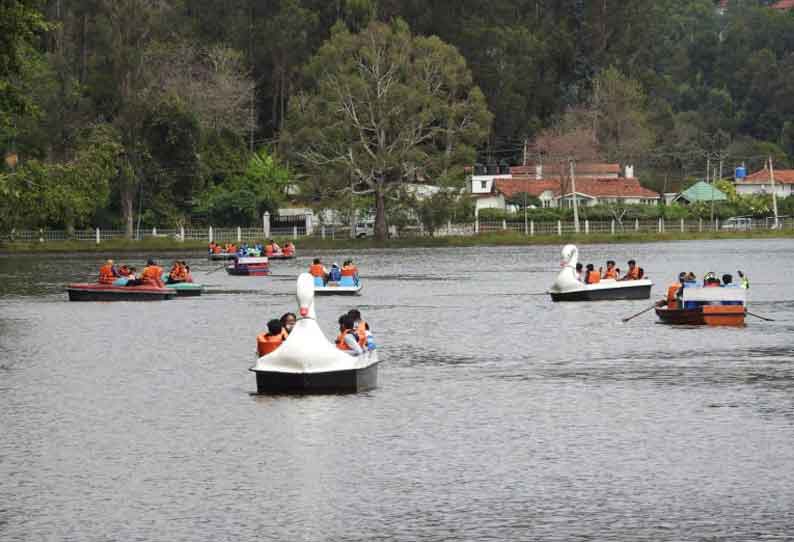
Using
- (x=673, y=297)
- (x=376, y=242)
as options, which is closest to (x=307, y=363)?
(x=673, y=297)

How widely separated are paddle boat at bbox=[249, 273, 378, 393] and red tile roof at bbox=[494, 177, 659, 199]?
125 metres

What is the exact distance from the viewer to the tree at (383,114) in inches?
4899

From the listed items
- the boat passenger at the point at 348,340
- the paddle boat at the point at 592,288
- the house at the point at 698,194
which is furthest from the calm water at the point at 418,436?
the house at the point at 698,194

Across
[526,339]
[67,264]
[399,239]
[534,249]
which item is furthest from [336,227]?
[526,339]

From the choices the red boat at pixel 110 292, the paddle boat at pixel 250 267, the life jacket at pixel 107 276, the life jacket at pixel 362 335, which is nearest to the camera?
the life jacket at pixel 362 335

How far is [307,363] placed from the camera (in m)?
33.3

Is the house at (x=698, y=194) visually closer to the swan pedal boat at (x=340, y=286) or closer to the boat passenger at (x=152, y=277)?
the swan pedal boat at (x=340, y=286)

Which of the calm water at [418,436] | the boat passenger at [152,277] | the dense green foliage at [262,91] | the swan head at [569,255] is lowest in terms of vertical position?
the calm water at [418,436]

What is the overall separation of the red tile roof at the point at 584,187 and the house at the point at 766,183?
2108 cm

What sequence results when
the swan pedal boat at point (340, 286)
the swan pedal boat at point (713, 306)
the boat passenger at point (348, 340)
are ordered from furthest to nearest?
the swan pedal boat at point (340, 286)
the swan pedal boat at point (713, 306)
the boat passenger at point (348, 340)

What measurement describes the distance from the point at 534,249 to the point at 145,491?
106 metres

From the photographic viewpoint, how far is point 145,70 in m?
130

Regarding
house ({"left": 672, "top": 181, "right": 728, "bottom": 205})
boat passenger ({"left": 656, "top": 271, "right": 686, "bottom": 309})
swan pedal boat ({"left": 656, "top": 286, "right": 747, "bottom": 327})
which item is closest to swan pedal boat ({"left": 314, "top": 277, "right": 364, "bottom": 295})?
boat passenger ({"left": 656, "top": 271, "right": 686, "bottom": 309})

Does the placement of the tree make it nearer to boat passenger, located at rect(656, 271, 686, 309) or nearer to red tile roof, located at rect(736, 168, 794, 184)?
red tile roof, located at rect(736, 168, 794, 184)
